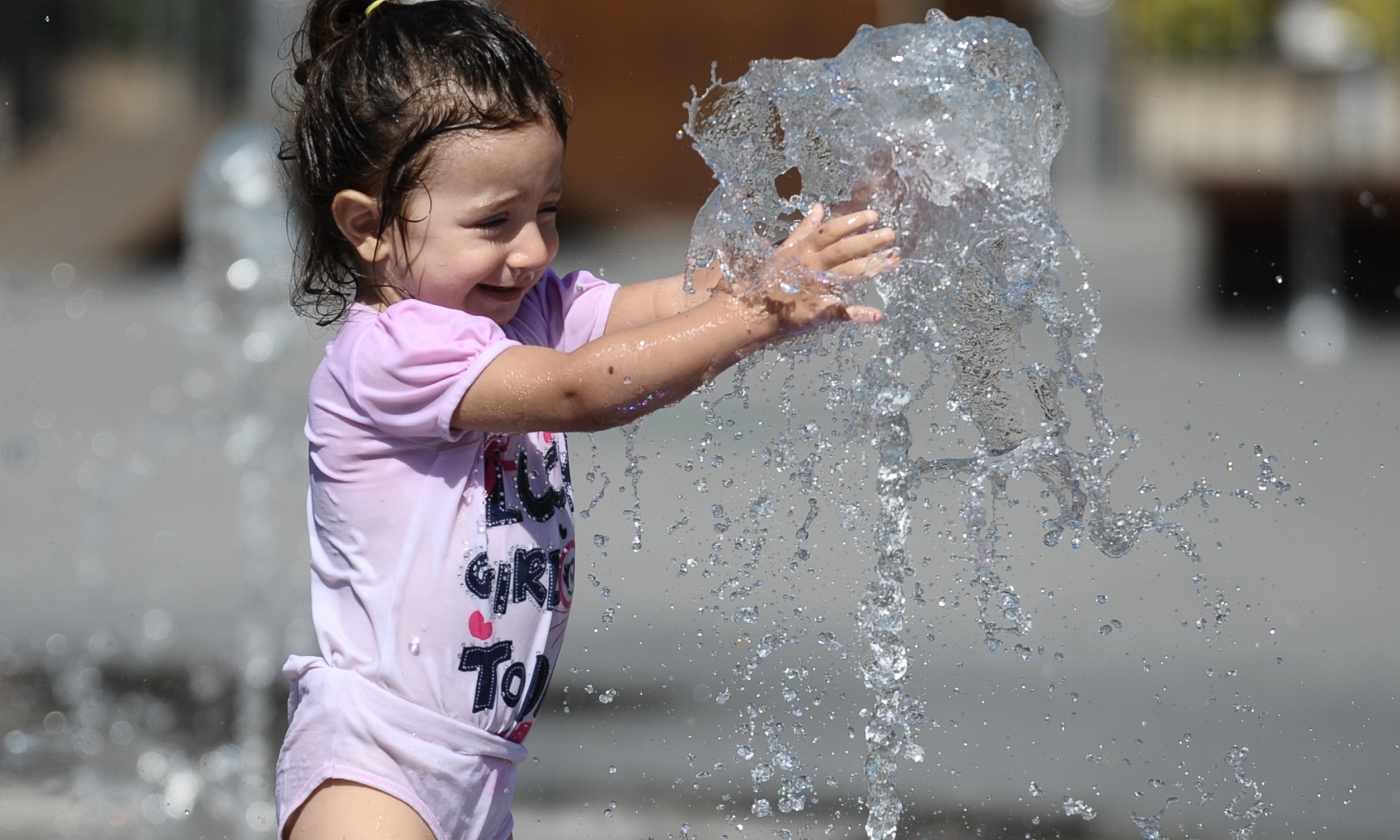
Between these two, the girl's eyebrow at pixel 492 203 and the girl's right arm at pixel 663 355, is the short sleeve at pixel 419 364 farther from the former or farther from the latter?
the girl's eyebrow at pixel 492 203

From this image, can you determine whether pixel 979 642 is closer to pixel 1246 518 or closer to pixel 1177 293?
pixel 1246 518

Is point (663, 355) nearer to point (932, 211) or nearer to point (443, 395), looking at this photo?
point (443, 395)

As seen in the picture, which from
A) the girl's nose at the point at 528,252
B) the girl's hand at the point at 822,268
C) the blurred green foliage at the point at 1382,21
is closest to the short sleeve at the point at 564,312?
the girl's nose at the point at 528,252

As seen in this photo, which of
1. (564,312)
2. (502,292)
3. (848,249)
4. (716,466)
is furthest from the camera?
(716,466)

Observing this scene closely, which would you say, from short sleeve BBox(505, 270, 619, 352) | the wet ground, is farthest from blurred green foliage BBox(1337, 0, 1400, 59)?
short sleeve BBox(505, 270, 619, 352)

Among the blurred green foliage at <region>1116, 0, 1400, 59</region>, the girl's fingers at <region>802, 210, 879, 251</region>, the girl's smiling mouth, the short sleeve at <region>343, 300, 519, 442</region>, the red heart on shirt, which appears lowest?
the red heart on shirt

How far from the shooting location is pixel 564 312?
2463 millimetres

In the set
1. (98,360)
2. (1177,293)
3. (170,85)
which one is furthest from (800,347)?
(170,85)

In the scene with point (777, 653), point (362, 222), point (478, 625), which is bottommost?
point (777, 653)

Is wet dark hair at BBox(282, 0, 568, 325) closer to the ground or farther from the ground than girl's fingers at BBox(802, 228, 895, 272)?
farther from the ground

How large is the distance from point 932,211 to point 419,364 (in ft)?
2.30

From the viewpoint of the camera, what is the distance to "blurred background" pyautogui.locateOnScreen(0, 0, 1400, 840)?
3.93 metres

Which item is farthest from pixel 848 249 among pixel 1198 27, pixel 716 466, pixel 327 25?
pixel 1198 27

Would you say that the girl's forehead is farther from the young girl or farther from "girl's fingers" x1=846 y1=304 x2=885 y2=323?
"girl's fingers" x1=846 y1=304 x2=885 y2=323
